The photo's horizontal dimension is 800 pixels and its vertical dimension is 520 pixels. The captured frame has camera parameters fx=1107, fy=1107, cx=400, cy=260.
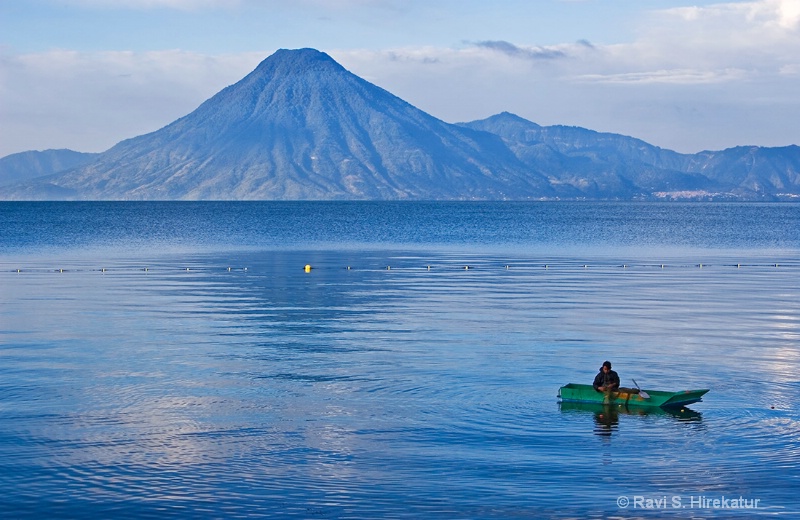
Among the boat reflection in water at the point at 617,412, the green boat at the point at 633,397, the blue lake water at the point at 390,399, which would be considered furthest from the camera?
the green boat at the point at 633,397

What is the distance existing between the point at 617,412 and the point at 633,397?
2.44 feet

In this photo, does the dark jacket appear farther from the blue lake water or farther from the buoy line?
the buoy line

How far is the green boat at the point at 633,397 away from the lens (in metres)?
34.5

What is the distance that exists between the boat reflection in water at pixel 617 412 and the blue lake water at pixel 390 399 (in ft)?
0.42

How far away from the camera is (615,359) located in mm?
43562

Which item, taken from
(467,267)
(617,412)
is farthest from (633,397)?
(467,267)

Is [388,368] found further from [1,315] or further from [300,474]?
[1,315]

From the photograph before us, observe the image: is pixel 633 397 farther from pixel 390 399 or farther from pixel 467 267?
pixel 467 267

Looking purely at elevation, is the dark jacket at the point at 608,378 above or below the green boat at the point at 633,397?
above

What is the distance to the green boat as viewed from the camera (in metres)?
34.5

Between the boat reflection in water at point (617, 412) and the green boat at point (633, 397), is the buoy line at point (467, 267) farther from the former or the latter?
the boat reflection in water at point (617, 412)

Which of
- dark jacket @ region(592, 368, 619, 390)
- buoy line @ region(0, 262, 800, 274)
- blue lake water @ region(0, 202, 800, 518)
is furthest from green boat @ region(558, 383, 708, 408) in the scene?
buoy line @ region(0, 262, 800, 274)

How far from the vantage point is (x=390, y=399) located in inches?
1410

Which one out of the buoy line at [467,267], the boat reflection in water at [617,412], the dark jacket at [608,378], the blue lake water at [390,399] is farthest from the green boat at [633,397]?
the buoy line at [467,267]
